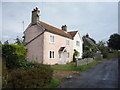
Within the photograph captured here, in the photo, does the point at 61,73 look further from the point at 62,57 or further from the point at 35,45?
the point at 62,57

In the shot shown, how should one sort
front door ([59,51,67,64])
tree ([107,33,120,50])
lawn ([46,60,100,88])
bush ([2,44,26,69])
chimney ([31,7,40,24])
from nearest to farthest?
lawn ([46,60,100,88]) < bush ([2,44,26,69]) < chimney ([31,7,40,24]) < front door ([59,51,67,64]) < tree ([107,33,120,50])

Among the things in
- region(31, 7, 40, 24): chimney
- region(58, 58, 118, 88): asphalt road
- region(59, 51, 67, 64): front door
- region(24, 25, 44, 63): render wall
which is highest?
region(31, 7, 40, 24): chimney

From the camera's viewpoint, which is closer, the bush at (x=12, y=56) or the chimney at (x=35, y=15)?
the bush at (x=12, y=56)

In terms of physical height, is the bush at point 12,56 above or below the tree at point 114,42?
below

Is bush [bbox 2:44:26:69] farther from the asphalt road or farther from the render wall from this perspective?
the render wall

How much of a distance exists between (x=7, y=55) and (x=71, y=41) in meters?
19.7

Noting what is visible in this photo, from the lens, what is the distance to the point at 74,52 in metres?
29.3

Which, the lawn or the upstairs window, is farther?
the upstairs window

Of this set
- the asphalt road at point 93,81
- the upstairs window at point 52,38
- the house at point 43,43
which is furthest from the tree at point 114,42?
the asphalt road at point 93,81

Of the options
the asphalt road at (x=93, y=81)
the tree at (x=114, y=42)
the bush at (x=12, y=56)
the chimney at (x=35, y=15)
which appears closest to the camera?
Result: the asphalt road at (x=93, y=81)

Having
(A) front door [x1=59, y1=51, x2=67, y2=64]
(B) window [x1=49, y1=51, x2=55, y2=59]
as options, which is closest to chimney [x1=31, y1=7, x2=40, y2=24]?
(B) window [x1=49, y1=51, x2=55, y2=59]

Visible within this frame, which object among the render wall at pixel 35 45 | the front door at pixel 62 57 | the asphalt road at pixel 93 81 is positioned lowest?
the asphalt road at pixel 93 81

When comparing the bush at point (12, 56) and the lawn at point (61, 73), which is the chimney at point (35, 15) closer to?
the lawn at point (61, 73)

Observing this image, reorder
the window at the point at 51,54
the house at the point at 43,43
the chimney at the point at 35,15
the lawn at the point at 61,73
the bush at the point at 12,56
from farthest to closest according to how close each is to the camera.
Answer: the chimney at the point at 35,15, the window at the point at 51,54, the house at the point at 43,43, the bush at the point at 12,56, the lawn at the point at 61,73
